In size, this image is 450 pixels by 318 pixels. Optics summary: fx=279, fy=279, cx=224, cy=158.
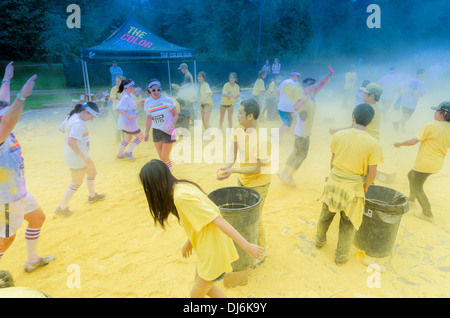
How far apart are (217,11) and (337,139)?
32390mm

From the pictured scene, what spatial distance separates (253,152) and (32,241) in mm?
2989

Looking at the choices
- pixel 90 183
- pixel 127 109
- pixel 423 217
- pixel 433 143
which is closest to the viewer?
pixel 433 143

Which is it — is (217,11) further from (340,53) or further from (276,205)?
(276,205)

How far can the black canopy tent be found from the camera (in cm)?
1078

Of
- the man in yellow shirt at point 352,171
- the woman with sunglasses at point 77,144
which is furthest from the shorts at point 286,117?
the woman with sunglasses at point 77,144

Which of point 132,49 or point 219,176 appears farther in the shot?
point 132,49

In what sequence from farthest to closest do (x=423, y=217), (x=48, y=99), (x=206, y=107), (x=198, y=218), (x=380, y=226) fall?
(x=48, y=99) < (x=206, y=107) < (x=423, y=217) < (x=380, y=226) < (x=198, y=218)

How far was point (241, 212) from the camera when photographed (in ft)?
9.89

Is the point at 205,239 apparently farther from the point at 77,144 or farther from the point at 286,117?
the point at 286,117

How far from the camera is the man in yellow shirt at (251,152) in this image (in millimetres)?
3242

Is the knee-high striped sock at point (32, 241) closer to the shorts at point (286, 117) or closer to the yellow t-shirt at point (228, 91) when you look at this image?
the shorts at point (286, 117)

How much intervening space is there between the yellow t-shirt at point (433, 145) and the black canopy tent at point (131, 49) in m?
10.2

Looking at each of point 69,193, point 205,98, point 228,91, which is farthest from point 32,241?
point 228,91
